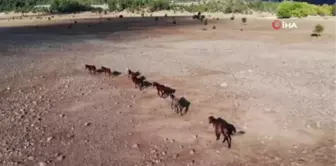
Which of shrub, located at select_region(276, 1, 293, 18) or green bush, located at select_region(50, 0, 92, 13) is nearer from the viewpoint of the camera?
shrub, located at select_region(276, 1, 293, 18)

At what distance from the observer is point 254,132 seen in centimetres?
1022

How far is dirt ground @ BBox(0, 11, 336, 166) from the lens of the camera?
9031 mm

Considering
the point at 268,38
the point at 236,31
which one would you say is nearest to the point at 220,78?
the point at 268,38

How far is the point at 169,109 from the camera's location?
12.2 meters

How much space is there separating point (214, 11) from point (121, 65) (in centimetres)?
4233

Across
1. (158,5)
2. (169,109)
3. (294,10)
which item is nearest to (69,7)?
(158,5)

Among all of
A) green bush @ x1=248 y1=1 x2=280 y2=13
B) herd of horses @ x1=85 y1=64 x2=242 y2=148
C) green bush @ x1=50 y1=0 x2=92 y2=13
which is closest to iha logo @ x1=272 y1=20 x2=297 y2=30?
green bush @ x1=248 y1=1 x2=280 y2=13

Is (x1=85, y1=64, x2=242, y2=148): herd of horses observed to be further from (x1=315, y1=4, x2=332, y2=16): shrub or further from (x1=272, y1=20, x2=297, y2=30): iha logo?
(x1=315, y1=4, x2=332, y2=16): shrub

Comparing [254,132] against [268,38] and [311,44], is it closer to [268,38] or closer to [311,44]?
[311,44]

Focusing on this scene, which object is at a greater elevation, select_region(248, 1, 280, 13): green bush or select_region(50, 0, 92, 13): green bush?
select_region(248, 1, 280, 13): green bush

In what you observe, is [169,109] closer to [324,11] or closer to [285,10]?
[285,10]

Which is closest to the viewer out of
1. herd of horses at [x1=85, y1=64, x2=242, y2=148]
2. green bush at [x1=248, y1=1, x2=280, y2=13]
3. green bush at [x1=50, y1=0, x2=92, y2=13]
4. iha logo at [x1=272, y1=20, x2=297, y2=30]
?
herd of horses at [x1=85, y1=64, x2=242, y2=148]

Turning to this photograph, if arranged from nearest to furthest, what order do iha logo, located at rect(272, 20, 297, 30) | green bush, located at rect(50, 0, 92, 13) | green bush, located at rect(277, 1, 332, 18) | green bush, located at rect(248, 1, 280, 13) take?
1. iha logo, located at rect(272, 20, 297, 30)
2. green bush, located at rect(277, 1, 332, 18)
3. green bush, located at rect(248, 1, 280, 13)
4. green bush, located at rect(50, 0, 92, 13)

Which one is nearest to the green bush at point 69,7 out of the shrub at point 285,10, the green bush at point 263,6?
the green bush at point 263,6
